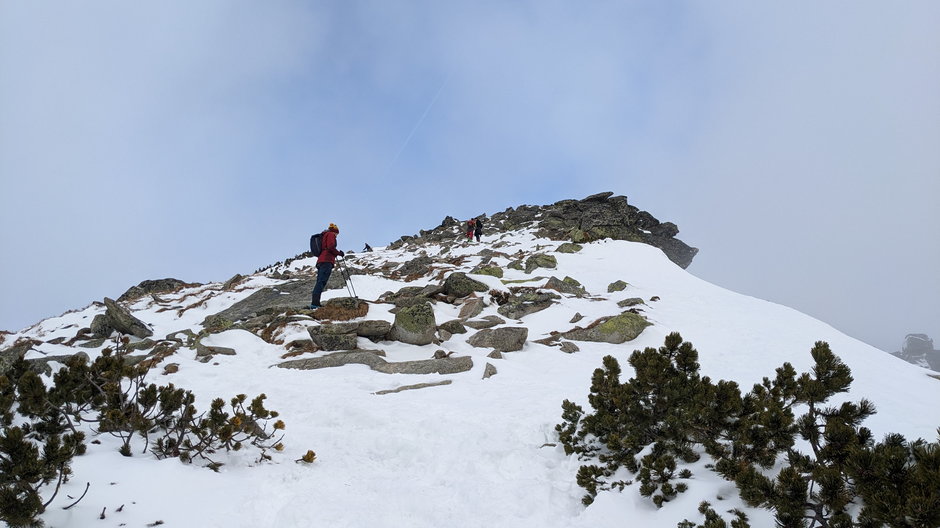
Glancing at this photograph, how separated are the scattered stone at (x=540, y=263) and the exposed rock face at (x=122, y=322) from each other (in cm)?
1592

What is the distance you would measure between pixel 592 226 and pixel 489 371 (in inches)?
1003

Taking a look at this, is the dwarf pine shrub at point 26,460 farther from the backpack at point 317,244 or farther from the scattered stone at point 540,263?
the scattered stone at point 540,263

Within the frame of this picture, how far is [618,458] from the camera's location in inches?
199

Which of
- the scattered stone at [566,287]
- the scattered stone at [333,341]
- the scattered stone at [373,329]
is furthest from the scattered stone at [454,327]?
the scattered stone at [566,287]

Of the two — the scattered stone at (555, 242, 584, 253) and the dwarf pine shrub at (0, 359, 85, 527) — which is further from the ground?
the scattered stone at (555, 242, 584, 253)

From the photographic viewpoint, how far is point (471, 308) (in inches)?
586

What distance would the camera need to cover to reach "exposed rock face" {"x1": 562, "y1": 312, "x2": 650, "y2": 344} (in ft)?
41.2

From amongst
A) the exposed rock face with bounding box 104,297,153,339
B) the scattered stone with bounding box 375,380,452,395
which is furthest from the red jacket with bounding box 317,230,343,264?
the scattered stone with bounding box 375,380,452,395

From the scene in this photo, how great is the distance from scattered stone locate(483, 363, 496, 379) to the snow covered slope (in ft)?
→ 0.46

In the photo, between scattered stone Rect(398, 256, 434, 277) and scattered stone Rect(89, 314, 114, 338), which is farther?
scattered stone Rect(398, 256, 434, 277)

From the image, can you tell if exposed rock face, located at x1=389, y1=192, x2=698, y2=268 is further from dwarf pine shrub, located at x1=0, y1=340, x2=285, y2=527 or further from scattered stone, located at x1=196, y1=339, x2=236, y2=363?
dwarf pine shrub, located at x1=0, y1=340, x2=285, y2=527

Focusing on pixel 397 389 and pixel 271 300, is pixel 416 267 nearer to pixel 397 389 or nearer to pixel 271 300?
pixel 271 300

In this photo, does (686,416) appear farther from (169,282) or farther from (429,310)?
(169,282)

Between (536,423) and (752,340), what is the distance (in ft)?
29.0
